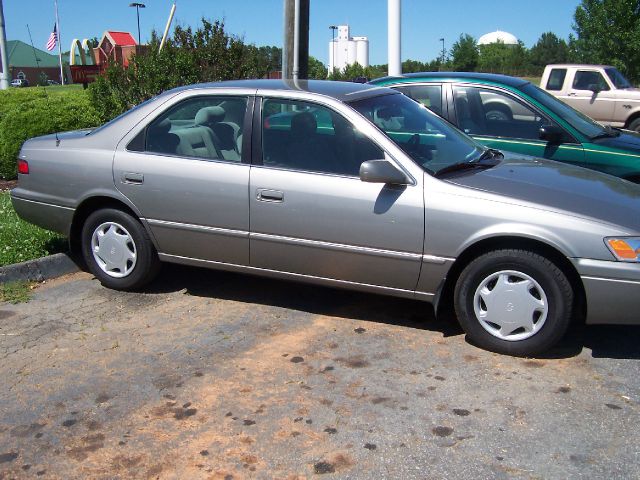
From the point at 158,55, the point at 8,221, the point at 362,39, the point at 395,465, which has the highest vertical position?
the point at 362,39

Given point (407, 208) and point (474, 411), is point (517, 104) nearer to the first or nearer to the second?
point (407, 208)

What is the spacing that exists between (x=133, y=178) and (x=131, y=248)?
1.91 feet

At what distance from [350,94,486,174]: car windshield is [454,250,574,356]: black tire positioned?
0.73 m

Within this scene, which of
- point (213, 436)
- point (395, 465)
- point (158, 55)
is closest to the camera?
point (395, 465)

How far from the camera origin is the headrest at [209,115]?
17.2 feet

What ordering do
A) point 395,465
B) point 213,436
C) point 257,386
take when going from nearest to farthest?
point 395,465 → point 213,436 → point 257,386

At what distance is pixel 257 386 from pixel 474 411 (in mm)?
1206

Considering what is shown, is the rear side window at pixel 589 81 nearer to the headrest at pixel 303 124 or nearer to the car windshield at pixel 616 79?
the car windshield at pixel 616 79

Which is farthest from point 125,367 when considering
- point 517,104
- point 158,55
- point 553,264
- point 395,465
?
point 158,55

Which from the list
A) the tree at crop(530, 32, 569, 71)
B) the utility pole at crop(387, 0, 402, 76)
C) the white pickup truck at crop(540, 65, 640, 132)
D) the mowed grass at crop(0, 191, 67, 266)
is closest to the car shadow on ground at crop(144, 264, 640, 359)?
the mowed grass at crop(0, 191, 67, 266)

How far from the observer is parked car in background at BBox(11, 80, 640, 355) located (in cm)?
426

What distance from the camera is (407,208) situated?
4.47m

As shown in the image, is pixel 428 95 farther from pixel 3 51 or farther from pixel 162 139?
pixel 3 51

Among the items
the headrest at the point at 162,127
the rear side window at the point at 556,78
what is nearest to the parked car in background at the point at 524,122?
the headrest at the point at 162,127
